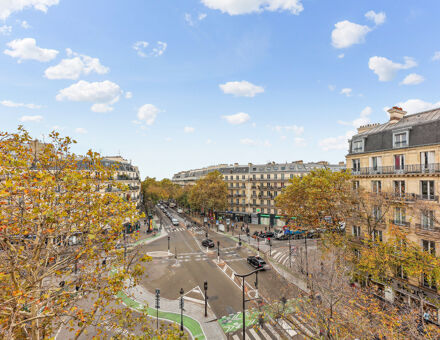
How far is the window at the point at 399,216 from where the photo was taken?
Result: 65.5 feet

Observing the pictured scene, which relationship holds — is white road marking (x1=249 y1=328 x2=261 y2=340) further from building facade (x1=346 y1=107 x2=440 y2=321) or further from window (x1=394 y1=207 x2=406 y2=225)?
window (x1=394 y1=207 x2=406 y2=225)

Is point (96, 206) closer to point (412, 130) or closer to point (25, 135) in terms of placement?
point (25, 135)

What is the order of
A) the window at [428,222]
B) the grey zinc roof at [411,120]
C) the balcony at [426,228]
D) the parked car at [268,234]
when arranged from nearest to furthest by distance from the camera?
the balcony at [426,228] < the window at [428,222] < the grey zinc roof at [411,120] < the parked car at [268,234]

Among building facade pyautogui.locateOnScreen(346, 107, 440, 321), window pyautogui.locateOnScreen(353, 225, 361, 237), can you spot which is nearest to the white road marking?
building facade pyautogui.locateOnScreen(346, 107, 440, 321)

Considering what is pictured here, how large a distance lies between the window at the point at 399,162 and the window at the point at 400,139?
102 cm

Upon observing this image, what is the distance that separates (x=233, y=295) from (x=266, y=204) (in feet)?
111

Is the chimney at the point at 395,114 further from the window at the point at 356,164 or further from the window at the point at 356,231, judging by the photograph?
the window at the point at 356,231

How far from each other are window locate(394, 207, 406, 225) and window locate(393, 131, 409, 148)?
587 cm

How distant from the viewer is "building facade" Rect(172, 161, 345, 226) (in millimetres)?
52250

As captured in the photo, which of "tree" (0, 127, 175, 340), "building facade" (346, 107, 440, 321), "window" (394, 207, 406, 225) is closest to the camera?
"tree" (0, 127, 175, 340)

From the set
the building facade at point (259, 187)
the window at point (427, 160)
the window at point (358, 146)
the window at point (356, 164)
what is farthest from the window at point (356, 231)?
the building facade at point (259, 187)

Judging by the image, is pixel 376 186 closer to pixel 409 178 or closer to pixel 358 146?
pixel 409 178

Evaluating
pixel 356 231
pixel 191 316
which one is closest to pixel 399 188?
pixel 356 231

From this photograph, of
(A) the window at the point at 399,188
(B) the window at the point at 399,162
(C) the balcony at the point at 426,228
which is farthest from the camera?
(B) the window at the point at 399,162
